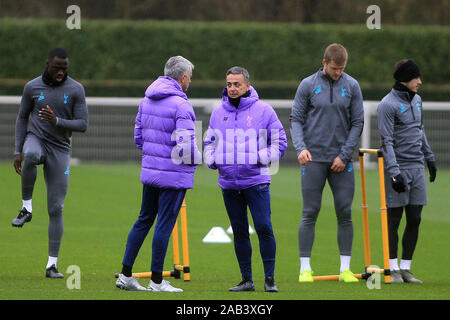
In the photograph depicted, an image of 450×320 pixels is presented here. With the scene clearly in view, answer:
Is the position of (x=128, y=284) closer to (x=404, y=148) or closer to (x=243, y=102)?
(x=243, y=102)

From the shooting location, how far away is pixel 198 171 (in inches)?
880

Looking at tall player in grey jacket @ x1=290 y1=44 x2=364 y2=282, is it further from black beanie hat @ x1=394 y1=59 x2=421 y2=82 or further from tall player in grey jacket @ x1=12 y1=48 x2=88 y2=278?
tall player in grey jacket @ x1=12 y1=48 x2=88 y2=278

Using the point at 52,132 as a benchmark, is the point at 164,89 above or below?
above

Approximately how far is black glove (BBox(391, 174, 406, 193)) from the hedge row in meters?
19.7

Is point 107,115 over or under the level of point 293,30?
under

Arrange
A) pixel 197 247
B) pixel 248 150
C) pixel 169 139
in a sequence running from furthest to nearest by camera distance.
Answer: pixel 197 247
pixel 248 150
pixel 169 139

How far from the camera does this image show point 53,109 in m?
9.37

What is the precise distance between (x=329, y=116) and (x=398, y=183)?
871 mm

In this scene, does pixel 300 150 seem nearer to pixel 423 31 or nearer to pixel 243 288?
pixel 243 288

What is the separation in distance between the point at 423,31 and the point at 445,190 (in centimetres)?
1175

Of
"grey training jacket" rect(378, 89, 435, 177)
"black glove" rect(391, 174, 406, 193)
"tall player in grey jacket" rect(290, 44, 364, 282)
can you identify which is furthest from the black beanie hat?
"black glove" rect(391, 174, 406, 193)

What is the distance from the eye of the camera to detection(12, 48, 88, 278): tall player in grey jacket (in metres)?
9.34

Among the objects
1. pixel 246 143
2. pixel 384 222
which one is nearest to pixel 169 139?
pixel 246 143

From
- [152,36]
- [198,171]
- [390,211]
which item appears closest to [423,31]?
[152,36]
